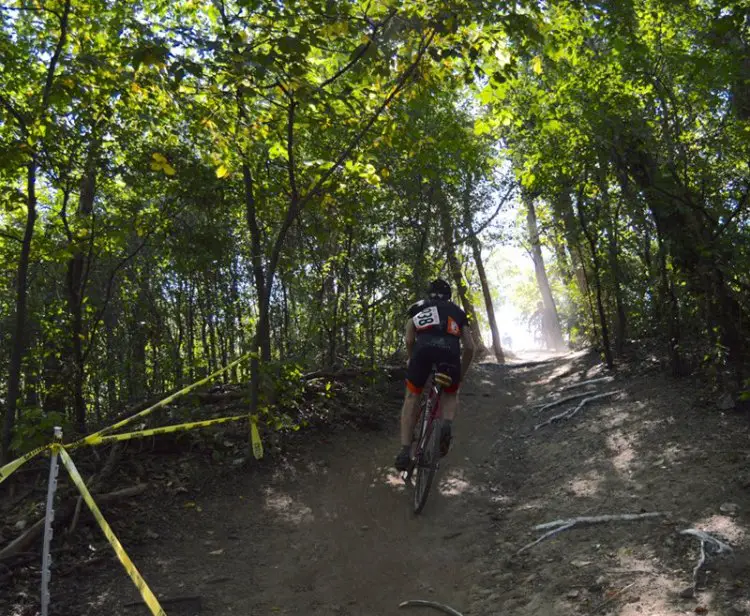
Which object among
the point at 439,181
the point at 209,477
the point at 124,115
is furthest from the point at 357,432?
the point at 439,181

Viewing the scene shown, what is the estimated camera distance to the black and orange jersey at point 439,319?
5453 millimetres

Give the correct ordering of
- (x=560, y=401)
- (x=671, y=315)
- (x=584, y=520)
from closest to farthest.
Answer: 1. (x=584, y=520)
2. (x=671, y=315)
3. (x=560, y=401)

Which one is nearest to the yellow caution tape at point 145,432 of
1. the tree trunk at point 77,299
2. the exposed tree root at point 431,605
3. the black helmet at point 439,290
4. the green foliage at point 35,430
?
the green foliage at point 35,430

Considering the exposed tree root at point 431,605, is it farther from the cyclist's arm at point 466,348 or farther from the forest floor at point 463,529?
the cyclist's arm at point 466,348

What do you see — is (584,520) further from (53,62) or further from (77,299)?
(77,299)

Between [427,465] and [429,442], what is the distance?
9.4 inches

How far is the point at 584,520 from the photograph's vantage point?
13.8ft

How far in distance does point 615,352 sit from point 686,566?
26.9 ft

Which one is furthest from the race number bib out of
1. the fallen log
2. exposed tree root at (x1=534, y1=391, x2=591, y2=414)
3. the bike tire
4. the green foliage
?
exposed tree root at (x1=534, y1=391, x2=591, y2=414)

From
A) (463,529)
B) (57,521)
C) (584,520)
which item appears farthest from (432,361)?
(57,521)

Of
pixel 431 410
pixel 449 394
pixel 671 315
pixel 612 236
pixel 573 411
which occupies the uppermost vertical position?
pixel 612 236

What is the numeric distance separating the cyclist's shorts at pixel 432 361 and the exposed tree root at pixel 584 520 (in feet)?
5.03

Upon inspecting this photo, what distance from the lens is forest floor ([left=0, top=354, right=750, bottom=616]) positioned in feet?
11.3

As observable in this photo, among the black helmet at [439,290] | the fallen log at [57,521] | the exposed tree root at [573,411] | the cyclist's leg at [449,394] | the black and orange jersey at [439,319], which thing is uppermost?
the black helmet at [439,290]
